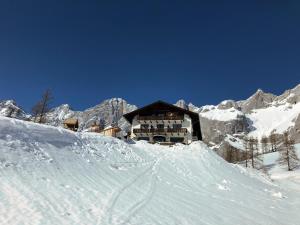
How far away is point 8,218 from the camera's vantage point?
11.7 m

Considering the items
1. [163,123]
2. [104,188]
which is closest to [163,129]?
[163,123]

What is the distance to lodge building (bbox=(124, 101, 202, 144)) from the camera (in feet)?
175

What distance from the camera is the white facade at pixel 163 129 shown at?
5319cm

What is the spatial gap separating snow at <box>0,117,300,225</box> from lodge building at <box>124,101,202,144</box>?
20.6 meters

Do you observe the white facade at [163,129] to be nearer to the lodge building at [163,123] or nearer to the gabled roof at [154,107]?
the lodge building at [163,123]

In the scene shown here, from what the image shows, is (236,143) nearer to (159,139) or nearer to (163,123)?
(163,123)

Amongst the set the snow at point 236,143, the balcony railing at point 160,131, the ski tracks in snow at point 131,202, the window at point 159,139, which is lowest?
the ski tracks in snow at point 131,202

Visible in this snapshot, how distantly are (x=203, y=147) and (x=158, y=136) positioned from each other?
481 inches

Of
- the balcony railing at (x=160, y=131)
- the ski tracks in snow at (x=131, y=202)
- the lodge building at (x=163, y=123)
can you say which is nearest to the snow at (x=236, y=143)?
the lodge building at (x=163, y=123)

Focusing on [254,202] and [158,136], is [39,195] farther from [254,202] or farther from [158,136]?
[158,136]

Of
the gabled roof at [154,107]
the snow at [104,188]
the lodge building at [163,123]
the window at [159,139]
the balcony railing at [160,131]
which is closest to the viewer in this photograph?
the snow at [104,188]

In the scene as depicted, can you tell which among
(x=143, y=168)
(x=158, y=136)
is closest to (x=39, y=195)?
(x=143, y=168)

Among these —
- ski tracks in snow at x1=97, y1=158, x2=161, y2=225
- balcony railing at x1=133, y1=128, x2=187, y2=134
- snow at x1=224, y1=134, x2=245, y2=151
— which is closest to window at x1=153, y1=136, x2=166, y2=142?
balcony railing at x1=133, y1=128, x2=187, y2=134

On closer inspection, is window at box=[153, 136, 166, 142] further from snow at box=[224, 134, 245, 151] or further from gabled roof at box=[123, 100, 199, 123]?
snow at box=[224, 134, 245, 151]
